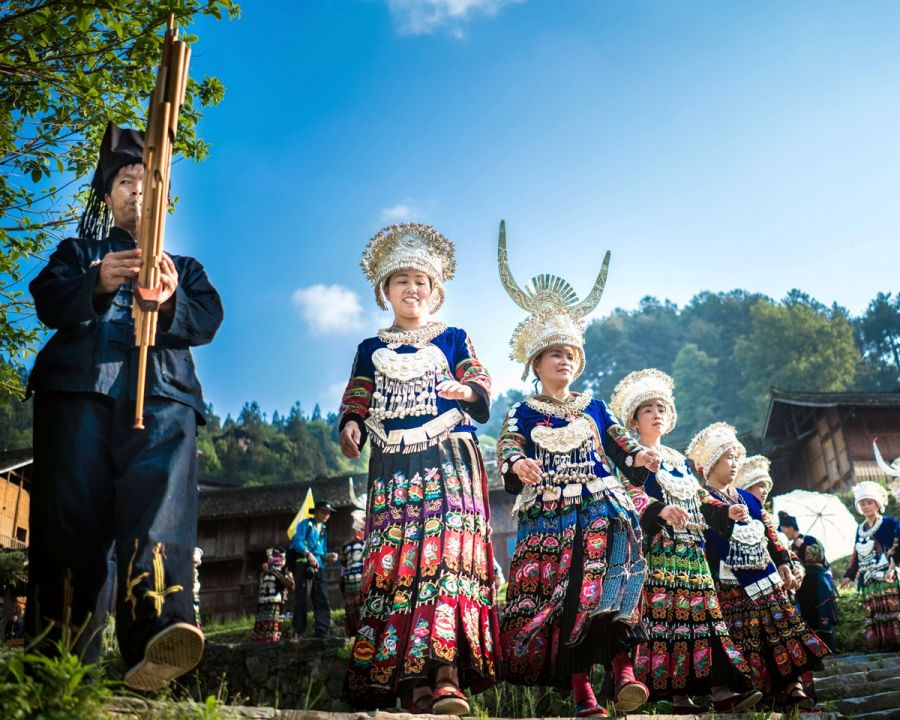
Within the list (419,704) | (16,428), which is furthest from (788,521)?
(16,428)

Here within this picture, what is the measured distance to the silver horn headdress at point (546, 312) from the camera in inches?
257

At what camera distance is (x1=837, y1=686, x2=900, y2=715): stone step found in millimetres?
6543

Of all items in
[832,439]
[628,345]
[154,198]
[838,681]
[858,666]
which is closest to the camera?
[154,198]

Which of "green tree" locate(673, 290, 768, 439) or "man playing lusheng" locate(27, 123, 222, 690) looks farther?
"green tree" locate(673, 290, 768, 439)

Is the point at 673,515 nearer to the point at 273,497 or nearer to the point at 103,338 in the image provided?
the point at 103,338

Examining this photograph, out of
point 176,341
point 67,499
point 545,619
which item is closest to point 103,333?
point 176,341

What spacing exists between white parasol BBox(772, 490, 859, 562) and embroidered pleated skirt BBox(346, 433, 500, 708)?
1370cm

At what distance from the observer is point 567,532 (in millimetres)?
5730

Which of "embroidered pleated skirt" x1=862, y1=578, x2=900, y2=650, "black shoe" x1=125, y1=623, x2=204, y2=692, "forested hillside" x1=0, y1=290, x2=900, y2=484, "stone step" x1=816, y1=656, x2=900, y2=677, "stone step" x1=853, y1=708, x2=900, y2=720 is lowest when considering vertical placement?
"stone step" x1=853, y1=708, x2=900, y2=720

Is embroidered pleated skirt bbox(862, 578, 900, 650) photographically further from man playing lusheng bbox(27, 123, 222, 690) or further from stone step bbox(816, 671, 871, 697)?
man playing lusheng bbox(27, 123, 222, 690)

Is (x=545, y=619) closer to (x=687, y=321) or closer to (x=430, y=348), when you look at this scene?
(x=430, y=348)

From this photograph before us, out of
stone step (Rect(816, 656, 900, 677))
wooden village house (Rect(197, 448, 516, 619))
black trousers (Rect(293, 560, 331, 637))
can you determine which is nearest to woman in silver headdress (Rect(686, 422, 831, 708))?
stone step (Rect(816, 656, 900, 677))

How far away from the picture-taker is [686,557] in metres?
6.57

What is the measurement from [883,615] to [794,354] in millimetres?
44333
